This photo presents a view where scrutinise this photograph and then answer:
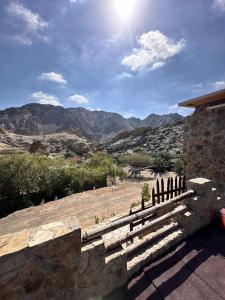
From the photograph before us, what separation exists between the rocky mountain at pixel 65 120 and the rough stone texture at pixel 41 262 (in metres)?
63.4

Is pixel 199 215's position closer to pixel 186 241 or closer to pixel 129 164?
pixel 186 241

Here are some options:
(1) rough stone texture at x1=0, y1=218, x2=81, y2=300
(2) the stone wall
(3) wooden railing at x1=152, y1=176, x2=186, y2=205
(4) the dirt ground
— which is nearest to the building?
(3) wooden railing at x1=152, y1=176, x2=186, y2=205

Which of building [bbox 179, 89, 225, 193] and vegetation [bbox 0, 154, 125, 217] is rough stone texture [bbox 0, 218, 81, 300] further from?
vegetation [bbox 0, 154, 125, 217]

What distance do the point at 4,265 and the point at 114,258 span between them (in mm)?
1167

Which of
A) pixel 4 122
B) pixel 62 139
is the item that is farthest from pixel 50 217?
pixel 4 122

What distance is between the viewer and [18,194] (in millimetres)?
9227

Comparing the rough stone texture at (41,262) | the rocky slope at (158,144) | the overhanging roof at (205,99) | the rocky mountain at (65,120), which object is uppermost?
the rocky mountain at (65,120)

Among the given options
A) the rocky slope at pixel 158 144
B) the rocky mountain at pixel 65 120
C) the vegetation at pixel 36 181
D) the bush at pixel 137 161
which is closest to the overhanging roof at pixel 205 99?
the vegetation at pixel 36 181

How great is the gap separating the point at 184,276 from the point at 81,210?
5.25m

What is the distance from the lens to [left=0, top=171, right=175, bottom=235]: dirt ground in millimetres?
6336

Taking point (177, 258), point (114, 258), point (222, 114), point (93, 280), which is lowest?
point (177, 258)

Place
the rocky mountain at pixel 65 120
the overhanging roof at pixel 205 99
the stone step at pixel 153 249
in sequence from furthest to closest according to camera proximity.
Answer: the rocky mountain at pixel 65 120 → the overhanging roof at pixel 205 99 → the stone step at pixel 153 249

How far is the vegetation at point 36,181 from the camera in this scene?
8.94 meters

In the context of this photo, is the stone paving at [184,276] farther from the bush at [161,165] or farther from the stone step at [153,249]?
the bush at [161,165]
